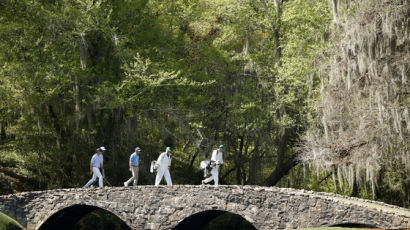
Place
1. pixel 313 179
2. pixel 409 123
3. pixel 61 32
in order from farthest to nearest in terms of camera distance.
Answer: pixel 313 179
pixel 61 32
pixel 409 123

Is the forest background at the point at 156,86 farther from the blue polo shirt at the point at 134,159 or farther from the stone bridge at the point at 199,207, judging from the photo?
the blue polo shirt at the point at 134,159

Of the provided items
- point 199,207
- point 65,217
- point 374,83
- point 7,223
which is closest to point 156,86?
point 65,217

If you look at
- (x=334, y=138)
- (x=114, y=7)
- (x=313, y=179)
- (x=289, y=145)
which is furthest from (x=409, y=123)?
(x=313, y=179)

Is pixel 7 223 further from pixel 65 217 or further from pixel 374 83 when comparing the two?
pixel 374 83

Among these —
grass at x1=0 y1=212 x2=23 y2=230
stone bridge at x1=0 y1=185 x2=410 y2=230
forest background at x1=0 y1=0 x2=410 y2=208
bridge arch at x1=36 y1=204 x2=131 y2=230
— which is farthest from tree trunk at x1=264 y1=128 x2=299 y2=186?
grass at x1=0 y1=212 x2=23 y2=230

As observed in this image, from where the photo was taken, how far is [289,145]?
27500 millimetres

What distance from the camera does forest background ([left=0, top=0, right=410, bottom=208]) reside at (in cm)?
2320

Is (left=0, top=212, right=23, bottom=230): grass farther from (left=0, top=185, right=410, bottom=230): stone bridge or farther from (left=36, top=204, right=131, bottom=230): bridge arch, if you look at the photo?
(left=36, top=204, right=131, bottom=230): bridge arch

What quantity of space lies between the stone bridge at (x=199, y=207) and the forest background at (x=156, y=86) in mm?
3132

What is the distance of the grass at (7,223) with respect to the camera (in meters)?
18.6

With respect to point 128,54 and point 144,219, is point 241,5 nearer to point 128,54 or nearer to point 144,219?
point 128,54

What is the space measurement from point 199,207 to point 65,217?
704 cm

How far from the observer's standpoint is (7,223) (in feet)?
62.4

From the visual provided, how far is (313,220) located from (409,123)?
399 centimetres
